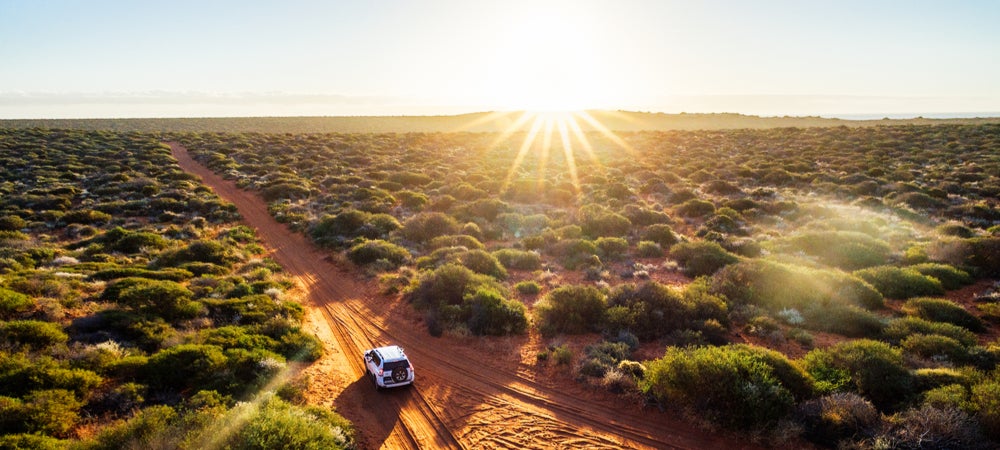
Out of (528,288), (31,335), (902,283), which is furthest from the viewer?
(528,288)

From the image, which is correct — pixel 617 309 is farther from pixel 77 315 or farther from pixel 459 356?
pixel 77 315

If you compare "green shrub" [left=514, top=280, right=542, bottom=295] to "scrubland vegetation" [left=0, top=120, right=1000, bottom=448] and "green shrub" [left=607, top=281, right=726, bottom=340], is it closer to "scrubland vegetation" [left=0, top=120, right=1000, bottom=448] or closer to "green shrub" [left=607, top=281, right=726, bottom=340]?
"scrubland vegetation" [left=0, top=120, right=1000, bottom=448]

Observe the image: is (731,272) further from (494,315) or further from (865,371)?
(494,315)

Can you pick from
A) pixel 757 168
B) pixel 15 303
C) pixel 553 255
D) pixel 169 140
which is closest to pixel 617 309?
pixel 553 255

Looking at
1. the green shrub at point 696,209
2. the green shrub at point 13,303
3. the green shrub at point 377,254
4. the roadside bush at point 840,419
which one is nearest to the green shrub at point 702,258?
the green shrub at point 696,209

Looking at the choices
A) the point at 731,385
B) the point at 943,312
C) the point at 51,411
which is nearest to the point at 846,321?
the point at 943,312

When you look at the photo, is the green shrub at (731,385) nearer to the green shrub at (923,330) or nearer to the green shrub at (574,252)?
the green shrub at (923,330)
